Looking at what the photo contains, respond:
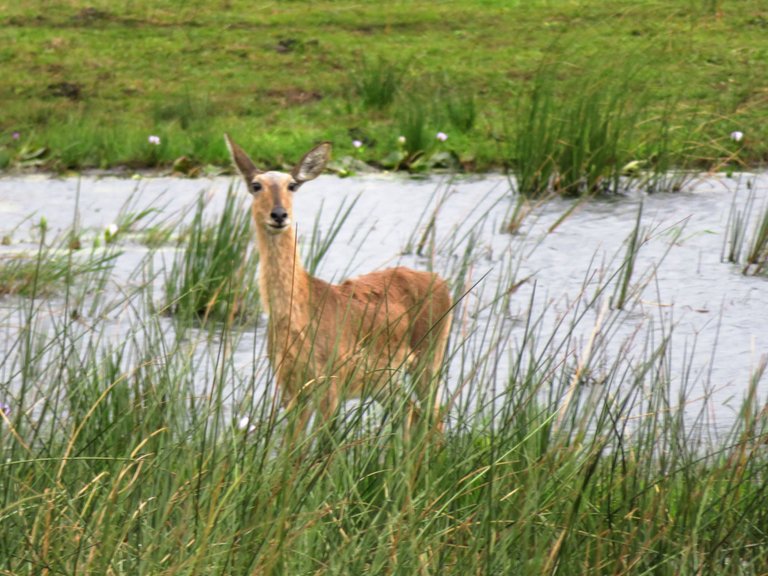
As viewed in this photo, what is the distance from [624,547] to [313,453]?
807 mm

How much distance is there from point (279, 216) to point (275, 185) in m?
0.19

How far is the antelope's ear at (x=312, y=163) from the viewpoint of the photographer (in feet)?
17.7

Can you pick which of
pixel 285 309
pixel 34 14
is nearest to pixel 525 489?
pixel 285 309

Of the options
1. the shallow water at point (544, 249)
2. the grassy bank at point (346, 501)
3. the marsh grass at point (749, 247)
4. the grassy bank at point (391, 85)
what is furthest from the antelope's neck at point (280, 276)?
the grassy bank at point (391, 85)

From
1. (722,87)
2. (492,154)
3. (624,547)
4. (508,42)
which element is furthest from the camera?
(508,42)

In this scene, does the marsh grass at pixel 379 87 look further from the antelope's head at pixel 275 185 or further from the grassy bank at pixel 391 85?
the antelope's head at pixel 275 185

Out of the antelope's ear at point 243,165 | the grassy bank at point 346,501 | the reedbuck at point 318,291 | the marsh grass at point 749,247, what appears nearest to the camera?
the grassy bank at point 346,501

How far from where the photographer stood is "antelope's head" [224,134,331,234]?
522cm

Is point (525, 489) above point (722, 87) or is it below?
below

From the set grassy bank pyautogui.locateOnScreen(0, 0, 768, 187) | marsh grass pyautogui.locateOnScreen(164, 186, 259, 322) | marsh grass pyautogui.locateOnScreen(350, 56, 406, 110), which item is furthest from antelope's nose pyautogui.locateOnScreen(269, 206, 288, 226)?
marsh grass pyautogui.locateOnScreen(350, 56, 406, 110)

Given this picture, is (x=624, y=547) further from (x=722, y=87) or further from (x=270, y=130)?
(x=722, y=87)

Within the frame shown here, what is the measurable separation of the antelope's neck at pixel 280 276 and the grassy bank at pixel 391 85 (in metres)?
3.22

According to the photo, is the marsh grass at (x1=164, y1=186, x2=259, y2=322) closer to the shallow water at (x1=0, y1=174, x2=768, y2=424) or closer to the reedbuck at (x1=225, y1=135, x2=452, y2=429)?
the shallow water at (x1=0, y1=174, x2=768, y2=424)

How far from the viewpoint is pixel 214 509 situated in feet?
9.71
